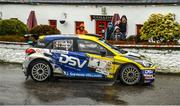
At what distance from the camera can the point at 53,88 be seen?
1574 centimetres

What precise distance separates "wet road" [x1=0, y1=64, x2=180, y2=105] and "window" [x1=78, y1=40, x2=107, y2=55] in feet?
3.69

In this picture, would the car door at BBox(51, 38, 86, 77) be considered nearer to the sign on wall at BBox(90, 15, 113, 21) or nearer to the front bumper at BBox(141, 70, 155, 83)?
the front bumper at BBox(141, 70, 155, 83)

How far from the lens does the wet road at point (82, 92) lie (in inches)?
548

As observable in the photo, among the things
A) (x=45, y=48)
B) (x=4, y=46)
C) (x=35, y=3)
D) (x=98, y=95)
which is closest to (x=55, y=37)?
(x=45, y=48)

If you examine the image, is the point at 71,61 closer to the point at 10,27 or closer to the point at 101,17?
the point at 10,27

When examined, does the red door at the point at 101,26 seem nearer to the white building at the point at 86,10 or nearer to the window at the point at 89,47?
the white building at the point at 86,10

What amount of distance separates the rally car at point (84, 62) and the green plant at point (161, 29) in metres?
5.23

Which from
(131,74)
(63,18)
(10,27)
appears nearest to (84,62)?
(131,74)

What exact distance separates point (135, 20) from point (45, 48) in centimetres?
1235

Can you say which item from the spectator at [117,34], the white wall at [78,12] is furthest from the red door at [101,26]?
the spectator at [117,34]

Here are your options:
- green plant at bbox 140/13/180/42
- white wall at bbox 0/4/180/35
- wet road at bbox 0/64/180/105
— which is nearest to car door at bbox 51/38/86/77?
wet road at bbox 0/64/180/105

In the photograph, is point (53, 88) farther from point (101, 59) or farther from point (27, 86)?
point (101, 59)

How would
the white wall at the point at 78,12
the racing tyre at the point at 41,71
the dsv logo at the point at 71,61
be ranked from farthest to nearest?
the white wall at the point at 78,12 → the racing tyre at the point at 41,71 → the dsv logo at the point at 71,61

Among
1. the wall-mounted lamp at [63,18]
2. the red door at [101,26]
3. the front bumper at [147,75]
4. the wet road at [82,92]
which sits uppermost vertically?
the wall-mounted lamp at [63,18]
